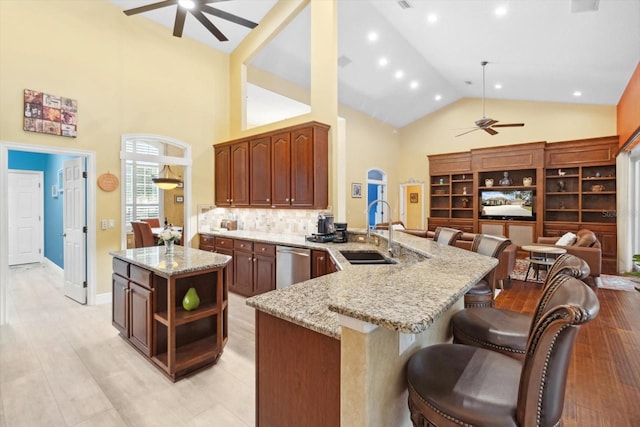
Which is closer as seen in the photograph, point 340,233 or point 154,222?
point 340,233

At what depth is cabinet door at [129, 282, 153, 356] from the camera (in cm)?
260

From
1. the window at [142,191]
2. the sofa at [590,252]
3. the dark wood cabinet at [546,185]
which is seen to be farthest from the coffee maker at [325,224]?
the dark wood cabinet at [546,185]

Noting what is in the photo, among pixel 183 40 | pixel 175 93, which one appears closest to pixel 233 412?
pixel 175 93

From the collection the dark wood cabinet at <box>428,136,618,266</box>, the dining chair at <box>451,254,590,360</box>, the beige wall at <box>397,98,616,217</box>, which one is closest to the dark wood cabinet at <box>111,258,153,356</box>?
the dining chair at <box>451,254,590,360</box>

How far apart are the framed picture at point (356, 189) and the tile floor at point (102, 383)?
5517 mm

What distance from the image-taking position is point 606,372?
8.40 feet

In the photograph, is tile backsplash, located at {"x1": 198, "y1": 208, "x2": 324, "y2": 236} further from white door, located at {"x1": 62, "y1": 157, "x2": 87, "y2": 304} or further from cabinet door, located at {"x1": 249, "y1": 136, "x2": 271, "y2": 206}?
white door, located at {"x1": 62, "y1": 157, "x2": 87, "y2": 304}

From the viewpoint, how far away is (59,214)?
19.7 ft

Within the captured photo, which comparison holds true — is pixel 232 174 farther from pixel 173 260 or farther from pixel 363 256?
pixel 363 256

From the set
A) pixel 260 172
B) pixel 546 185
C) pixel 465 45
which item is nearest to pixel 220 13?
pixel 260 172

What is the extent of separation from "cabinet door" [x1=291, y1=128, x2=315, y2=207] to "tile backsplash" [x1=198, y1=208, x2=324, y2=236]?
13.4 inches

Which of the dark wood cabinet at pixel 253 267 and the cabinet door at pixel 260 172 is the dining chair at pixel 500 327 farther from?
the cabinet door at pixel 260 172

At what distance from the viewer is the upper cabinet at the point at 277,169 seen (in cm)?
431

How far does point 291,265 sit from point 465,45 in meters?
5.03
